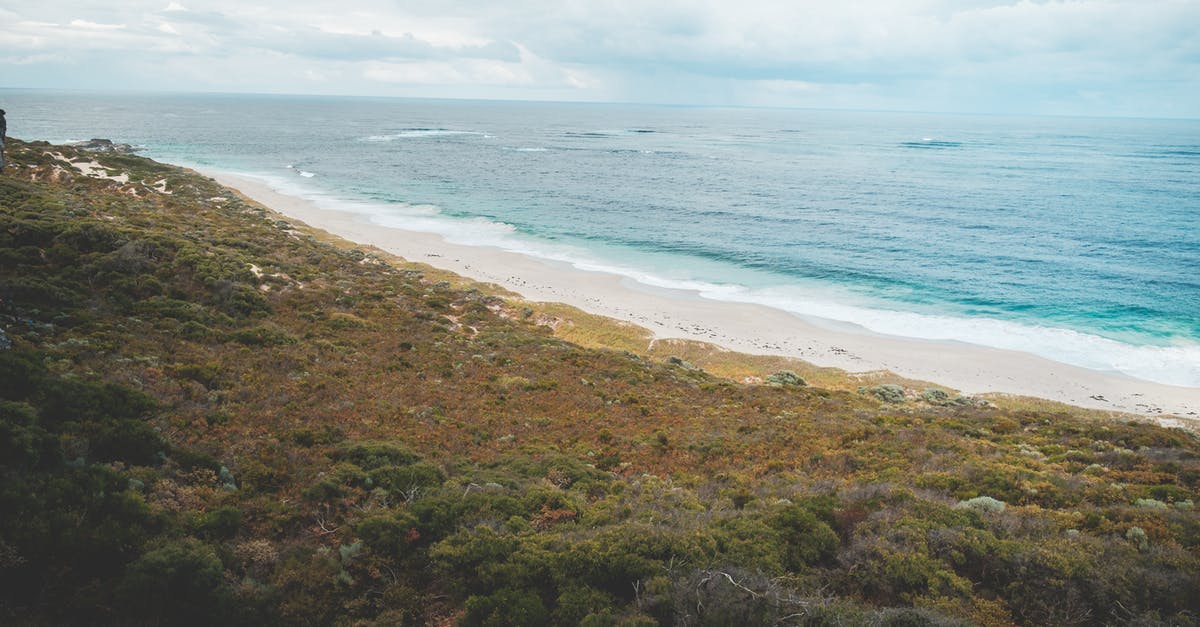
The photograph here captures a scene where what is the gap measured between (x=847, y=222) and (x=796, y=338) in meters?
39.6

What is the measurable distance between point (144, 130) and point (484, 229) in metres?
144

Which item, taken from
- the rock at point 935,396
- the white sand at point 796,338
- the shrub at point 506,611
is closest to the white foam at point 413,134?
the white sand at point 796,338

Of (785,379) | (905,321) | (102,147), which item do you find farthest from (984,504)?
(102,147)

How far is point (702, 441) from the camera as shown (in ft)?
53.3

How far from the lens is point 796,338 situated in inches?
1453

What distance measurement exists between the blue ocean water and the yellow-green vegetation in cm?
2465

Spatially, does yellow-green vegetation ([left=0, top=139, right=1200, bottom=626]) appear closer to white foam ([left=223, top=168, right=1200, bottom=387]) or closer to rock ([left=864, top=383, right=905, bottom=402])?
rock ([left=864, top=383, right=905, bottom=402])

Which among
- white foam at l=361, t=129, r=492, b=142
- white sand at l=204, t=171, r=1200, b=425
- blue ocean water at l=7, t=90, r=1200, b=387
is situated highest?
white foam at l=361, t=129, r=492, b=142

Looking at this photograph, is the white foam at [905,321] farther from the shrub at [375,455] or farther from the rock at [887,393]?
the shrub at [375,455]

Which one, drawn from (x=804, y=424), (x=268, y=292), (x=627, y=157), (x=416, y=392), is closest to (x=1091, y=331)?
(x=804, y=424)

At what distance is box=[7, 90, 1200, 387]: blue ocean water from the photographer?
137 feet

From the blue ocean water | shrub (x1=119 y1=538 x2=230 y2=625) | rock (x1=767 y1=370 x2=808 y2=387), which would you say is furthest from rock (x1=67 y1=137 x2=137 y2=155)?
shrub (x1=119 y1=538 x2=230 y2=625)

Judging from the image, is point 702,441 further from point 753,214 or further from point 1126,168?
point 1126,168

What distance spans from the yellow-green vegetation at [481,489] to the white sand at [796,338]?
11.5 meters
